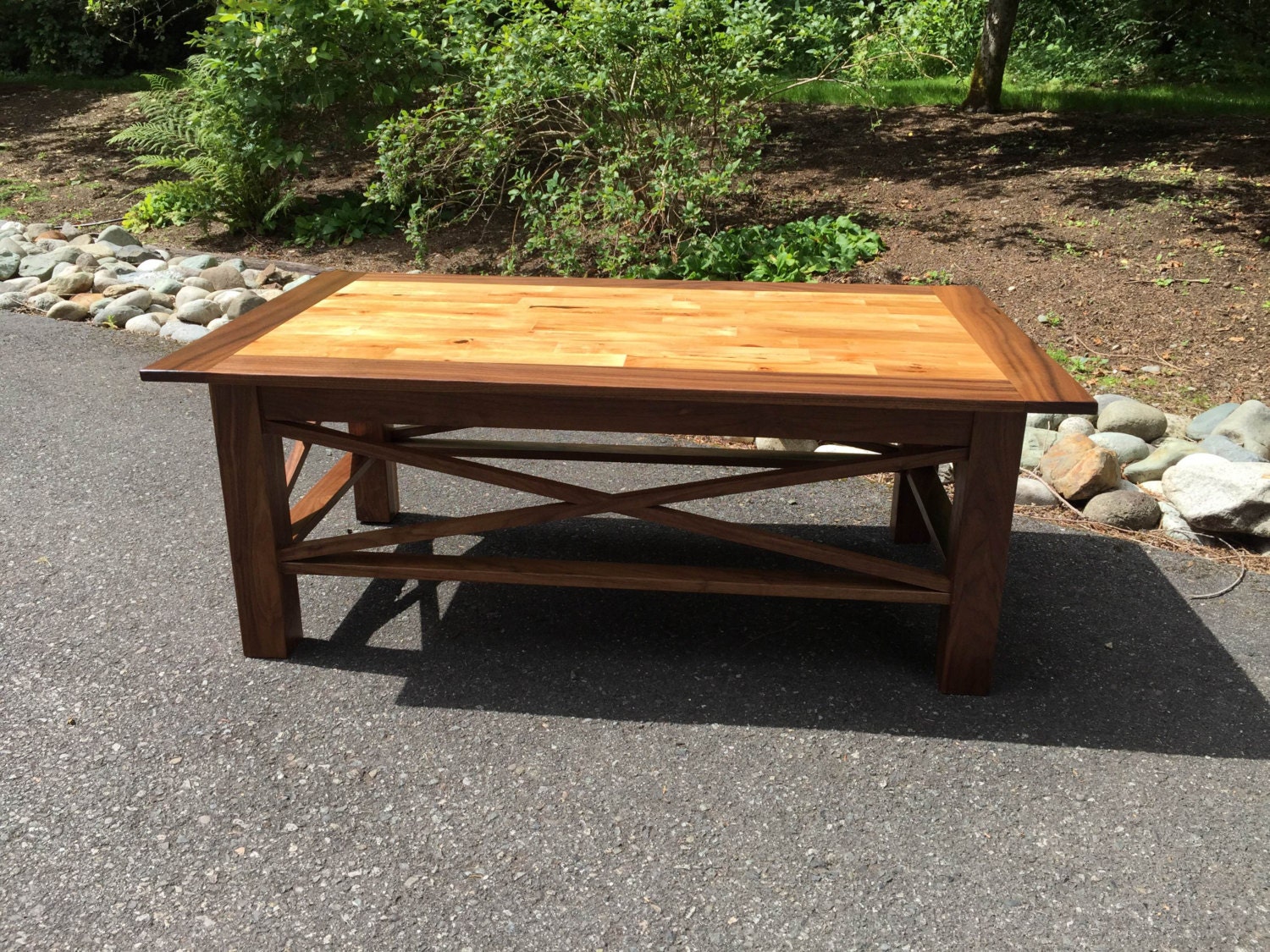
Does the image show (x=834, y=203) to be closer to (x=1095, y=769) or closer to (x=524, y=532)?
(x=524, y=532)

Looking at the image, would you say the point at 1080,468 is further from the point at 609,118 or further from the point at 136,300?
the point at 136,300

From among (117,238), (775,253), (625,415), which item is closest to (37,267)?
(117,238)

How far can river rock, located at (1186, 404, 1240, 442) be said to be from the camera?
3955 millimetres

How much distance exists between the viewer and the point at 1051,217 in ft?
19.1

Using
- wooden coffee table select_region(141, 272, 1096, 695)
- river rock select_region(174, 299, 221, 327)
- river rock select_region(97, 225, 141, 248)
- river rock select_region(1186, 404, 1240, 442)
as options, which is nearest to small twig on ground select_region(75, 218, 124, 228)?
river rock select_region(97, 225, 141, 248)

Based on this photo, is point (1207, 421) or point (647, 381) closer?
point (647, 381)

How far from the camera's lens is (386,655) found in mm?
2723

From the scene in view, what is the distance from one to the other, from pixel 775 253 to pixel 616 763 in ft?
12.4

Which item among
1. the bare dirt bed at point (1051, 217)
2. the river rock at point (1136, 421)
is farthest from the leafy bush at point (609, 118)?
the river rock at point (1136, 421)

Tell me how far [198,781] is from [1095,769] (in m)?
1.89

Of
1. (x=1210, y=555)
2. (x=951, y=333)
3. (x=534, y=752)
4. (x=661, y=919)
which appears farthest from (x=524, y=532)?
(x=1210, y=555)

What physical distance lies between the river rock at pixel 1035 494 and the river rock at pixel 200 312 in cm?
401

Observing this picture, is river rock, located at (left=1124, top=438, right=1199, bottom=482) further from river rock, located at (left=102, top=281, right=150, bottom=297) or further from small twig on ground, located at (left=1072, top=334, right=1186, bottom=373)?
river rock, located at (left=102, top=281, right=150, bottom=297)

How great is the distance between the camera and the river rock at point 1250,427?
3.78 metres
